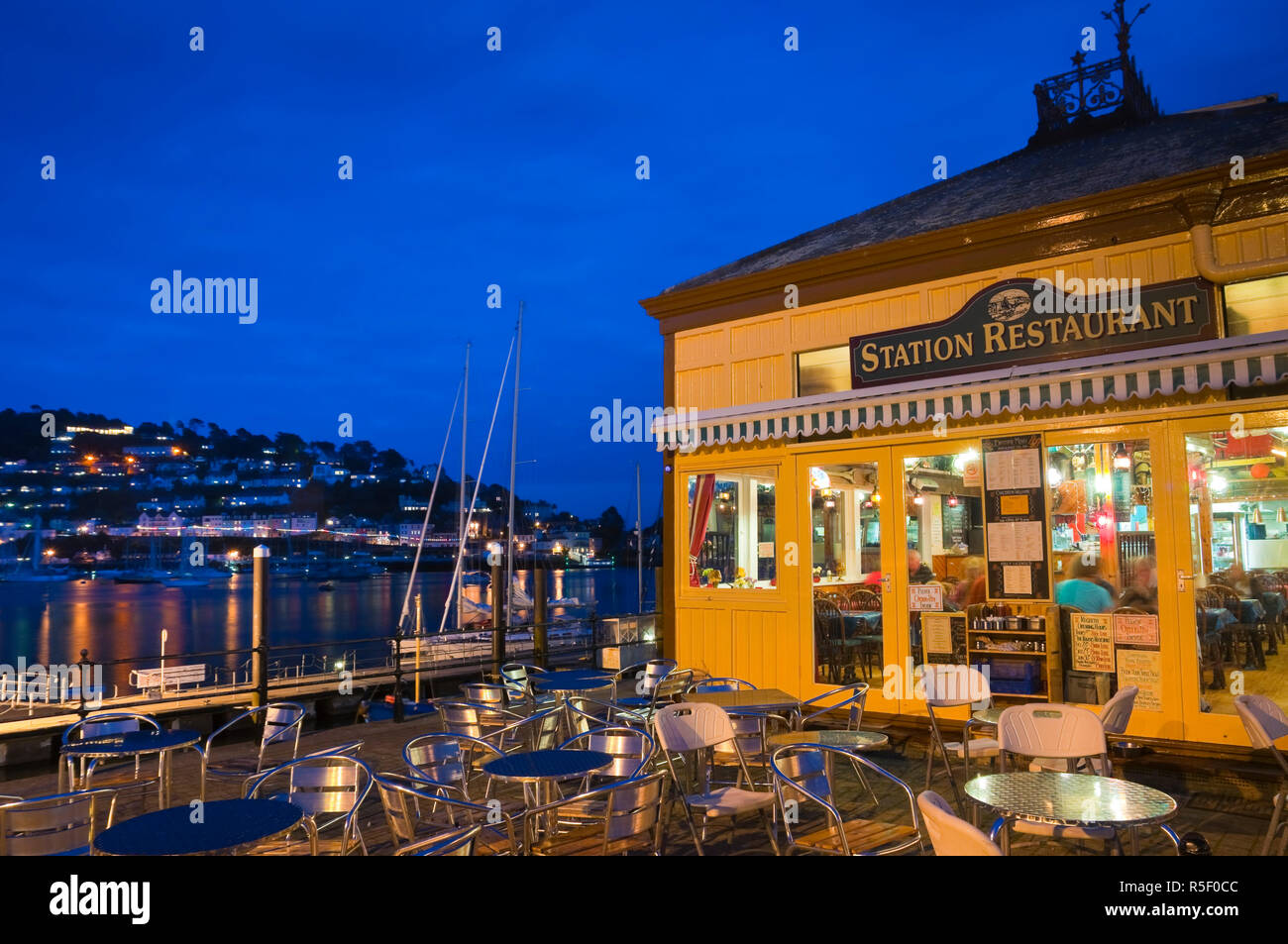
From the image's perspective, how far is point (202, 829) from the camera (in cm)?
295

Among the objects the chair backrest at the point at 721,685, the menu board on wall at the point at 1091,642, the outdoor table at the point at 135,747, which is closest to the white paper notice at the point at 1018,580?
the menu board on wall at the point at 1091,642

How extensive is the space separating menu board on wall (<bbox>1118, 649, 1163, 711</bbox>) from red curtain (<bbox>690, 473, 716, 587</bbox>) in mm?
3989

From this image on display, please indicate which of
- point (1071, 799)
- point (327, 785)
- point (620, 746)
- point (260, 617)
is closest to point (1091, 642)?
point (1071, 799)

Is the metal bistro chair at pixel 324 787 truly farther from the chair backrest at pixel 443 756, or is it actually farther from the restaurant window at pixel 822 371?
the restaurant window at pixel 822 371

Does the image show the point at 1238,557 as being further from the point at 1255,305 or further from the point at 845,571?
the point at 845,571

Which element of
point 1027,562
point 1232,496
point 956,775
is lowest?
point 956,775

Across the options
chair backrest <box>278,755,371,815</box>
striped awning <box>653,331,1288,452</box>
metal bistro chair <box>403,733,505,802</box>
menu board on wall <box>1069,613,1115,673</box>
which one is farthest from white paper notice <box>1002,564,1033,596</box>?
chair backrest <box>278,755,371,815</box>

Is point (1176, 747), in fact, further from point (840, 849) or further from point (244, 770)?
point (244, 770)

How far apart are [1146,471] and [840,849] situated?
4686mm

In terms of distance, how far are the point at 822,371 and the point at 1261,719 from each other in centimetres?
511

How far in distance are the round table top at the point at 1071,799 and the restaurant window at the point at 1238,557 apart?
3694mm

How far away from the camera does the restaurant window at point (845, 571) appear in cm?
774
